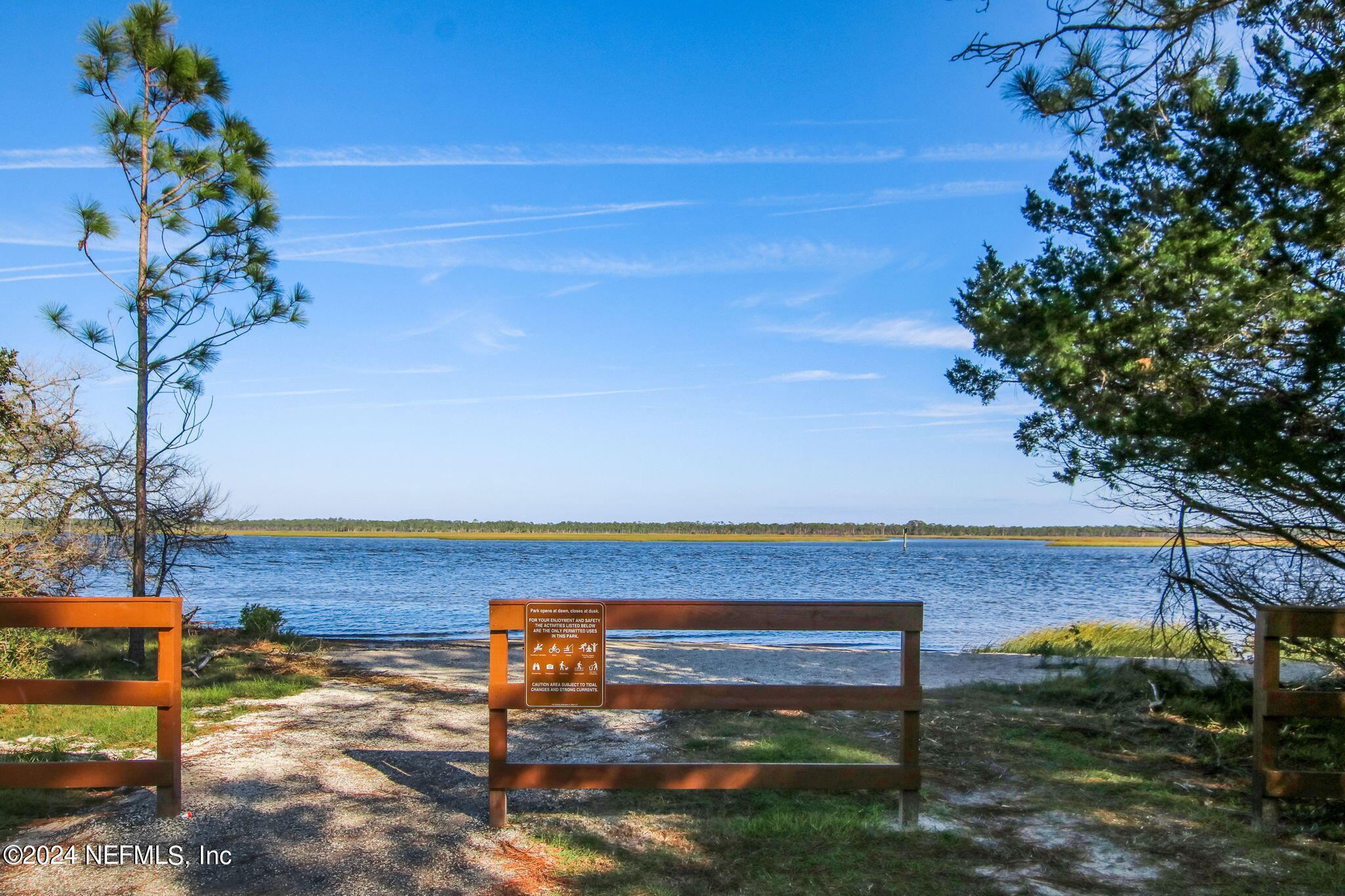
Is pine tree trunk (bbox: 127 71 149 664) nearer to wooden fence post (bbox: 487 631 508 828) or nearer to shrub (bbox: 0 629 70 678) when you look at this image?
shrub (bbox: 0 629 70 678)

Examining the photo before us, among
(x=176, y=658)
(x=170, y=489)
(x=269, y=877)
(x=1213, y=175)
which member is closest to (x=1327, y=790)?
(x=1213, y=175)

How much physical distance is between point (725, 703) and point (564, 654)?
909 millimetres

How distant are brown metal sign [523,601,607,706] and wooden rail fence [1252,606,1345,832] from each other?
11.9ft

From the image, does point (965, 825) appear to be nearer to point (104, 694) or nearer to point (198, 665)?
point (104, 694)

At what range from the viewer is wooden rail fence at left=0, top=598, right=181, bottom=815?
4605 mm

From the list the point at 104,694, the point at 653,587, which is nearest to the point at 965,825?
the point at 104,694

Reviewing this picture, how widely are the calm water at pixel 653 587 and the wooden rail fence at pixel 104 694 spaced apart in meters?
7.91

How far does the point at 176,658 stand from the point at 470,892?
91.2 inches

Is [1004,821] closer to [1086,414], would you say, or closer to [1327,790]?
[1327,790]

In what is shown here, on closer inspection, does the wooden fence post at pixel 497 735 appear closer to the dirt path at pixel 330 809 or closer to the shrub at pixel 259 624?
the dirt path at pixel 330 809

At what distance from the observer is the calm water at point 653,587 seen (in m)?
22.1

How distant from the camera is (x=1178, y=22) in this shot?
4.94 metres

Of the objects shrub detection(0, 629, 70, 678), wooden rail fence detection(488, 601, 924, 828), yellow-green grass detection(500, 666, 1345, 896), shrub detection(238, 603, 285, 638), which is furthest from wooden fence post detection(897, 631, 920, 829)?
shrub detection(238, 603, 285, 638)

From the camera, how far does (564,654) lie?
4672mm
